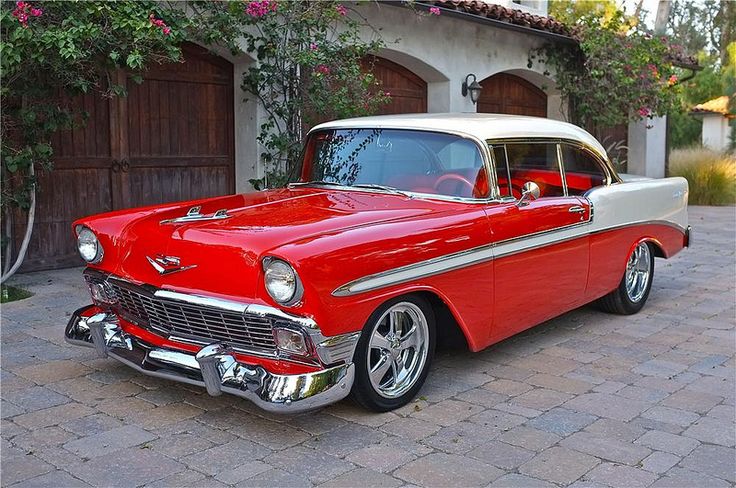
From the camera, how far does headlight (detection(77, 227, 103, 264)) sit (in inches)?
167

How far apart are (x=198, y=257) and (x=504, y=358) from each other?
7.33 feet

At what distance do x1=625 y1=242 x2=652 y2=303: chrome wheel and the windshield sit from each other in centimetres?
219

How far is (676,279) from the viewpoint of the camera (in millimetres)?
7879

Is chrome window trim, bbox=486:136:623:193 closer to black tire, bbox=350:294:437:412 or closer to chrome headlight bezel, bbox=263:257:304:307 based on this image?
black tire, bbox=350:294:437:412

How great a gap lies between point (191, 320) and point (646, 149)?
14.2 meters

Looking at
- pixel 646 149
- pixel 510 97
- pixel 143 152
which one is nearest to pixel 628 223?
pixel 143 152

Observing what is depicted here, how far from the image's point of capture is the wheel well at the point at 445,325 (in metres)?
4.30

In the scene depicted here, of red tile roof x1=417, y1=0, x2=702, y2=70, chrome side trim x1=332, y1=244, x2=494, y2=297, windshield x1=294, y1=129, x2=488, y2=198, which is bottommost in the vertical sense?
chrome side trim x1=332, y1=244, x2=494, y2=297

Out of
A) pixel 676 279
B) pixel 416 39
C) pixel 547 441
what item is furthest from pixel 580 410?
pixel 416 39

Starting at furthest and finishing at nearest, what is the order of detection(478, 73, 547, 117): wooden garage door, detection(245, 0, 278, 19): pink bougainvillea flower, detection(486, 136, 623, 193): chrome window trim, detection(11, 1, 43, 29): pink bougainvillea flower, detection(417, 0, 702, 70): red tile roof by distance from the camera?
detection(478, 73, 547, 117): wooden garage door
detection(417, 0, 702, 70): red tile roof
detection(245, 0, 278, 19): pink bougainvillea flower
detection(11, 1, 43, 29): pink bougainvillea flower
detection(486, 136, 623, 193): chrome window trim

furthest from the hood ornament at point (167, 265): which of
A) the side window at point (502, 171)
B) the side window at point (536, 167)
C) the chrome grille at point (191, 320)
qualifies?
the side window at point (536, 167)

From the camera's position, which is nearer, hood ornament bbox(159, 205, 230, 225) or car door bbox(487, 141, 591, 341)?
hood ornament bbox(159, 205, 230, 225)

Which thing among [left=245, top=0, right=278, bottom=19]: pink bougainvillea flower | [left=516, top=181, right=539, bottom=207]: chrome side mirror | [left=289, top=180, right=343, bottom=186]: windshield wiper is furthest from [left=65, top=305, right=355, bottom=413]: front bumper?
[left=245, top=0, right=278, bottom=19]: pink bougainvillea flower

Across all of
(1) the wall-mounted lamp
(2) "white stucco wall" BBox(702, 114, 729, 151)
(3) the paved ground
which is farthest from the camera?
(2) "white stucco wall" BBox(702, 114, 729, 151)
